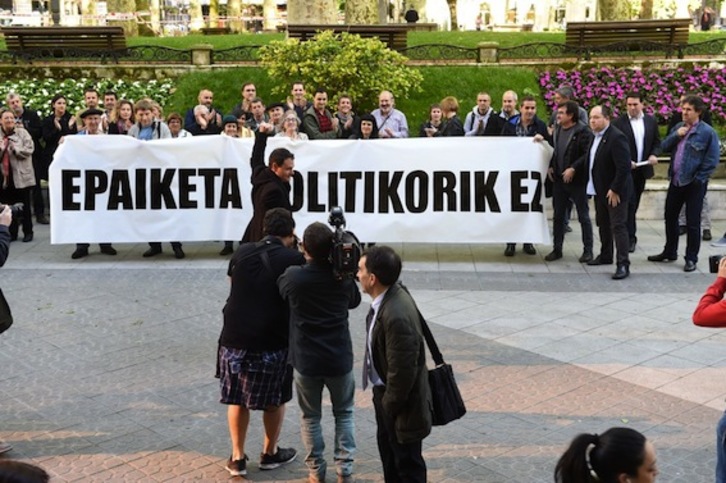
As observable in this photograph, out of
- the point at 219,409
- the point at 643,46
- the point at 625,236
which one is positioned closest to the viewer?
the point at 219,409

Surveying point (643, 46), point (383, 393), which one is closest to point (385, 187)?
point (383, 393)

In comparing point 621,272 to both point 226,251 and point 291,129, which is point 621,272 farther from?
point 226,251

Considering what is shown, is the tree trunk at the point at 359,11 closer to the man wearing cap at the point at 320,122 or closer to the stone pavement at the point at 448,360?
the man wearing cap at the point at 320,122

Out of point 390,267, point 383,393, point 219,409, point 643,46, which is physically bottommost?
point 219,409

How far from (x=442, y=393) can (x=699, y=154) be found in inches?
277

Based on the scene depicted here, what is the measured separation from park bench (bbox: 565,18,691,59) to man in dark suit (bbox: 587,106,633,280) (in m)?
8.48

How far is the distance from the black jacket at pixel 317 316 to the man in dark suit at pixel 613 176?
6.08m

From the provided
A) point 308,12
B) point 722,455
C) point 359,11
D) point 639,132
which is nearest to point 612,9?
point 359,11

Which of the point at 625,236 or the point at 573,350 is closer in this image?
the point at 573,350

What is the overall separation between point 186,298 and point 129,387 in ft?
→ 8.66

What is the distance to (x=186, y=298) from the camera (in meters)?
10.5

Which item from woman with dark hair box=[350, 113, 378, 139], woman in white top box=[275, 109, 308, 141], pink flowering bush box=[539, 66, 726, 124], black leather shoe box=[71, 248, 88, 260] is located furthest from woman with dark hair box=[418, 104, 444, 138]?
pink flowering bush box=[539, 66, 726, 124]

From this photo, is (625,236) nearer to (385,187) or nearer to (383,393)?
(385,187)

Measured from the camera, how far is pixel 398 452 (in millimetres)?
5574
